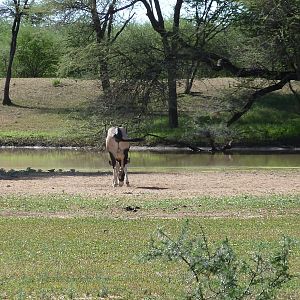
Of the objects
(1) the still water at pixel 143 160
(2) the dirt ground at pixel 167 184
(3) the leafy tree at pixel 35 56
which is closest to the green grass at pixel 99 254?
(2) the dirt ground at pixel 167 184

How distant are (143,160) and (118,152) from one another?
1160cm

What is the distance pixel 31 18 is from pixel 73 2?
1481 cm

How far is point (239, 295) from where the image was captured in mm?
6766

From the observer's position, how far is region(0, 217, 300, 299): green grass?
362 inches

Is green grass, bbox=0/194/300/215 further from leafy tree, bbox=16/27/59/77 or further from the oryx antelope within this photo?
leafy tree, bbox=16/27/59/77

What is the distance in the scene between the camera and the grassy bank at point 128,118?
111 ft

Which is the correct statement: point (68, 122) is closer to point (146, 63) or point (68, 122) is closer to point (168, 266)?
point (146, 63)

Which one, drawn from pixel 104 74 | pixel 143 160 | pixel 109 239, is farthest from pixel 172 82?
pixel 109 239

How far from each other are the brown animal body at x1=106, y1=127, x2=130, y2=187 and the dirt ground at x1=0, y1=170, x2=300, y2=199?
359mm

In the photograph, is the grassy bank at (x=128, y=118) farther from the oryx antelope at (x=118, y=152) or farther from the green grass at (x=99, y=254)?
the green grass at (x=99, y=254)

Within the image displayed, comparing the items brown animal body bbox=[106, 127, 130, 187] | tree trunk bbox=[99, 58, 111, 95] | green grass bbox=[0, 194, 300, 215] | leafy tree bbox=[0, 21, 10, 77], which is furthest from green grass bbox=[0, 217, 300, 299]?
leafy tree bbox=[0, 21, 10, 77]

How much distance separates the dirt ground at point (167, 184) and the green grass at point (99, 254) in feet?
18.4

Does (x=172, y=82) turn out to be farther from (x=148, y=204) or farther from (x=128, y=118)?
(x=148, y=204)

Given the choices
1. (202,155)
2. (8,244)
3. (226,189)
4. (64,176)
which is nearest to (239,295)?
(8,244)
